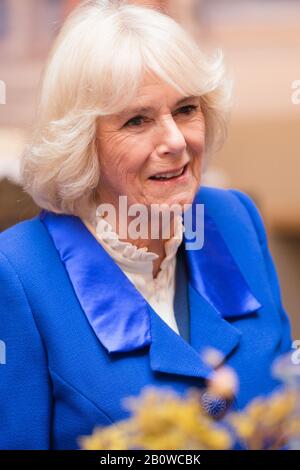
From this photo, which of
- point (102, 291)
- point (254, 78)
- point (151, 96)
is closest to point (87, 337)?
point (102, 291)

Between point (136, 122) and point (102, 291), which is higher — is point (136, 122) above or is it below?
above

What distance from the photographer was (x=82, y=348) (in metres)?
1.52

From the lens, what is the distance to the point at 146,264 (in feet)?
5.44

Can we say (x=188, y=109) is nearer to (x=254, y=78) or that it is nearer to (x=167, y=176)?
(x=167, y=176)

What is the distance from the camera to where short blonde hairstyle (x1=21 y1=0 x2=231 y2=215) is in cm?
153

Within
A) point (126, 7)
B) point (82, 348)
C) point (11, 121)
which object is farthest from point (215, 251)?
point (11, 121)

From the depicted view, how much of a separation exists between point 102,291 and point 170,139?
31 centimetres

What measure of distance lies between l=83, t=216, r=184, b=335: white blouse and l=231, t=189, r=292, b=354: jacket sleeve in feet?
0.80

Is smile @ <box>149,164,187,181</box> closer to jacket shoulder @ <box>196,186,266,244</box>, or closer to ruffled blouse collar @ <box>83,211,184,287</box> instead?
ruffled blouse collar @ <box>83,211,184,287</box>

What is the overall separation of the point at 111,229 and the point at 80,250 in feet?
0.25

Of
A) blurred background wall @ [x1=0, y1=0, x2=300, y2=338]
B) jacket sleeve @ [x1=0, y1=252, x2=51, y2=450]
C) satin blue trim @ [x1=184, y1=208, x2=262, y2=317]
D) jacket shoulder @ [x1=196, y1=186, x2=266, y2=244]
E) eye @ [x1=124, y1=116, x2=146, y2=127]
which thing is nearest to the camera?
jacket sleeve @ [x1=0, y1=252, x2=51, y2=450]

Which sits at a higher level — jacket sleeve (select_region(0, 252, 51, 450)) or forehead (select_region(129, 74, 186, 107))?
forehead (select_region(129, 74, 186, 107))

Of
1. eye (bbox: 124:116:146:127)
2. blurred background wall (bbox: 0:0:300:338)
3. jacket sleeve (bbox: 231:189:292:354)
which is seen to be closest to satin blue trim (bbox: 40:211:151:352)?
eye (bbox: 124:116:146:127)

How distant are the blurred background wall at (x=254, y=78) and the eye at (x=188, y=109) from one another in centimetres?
282
